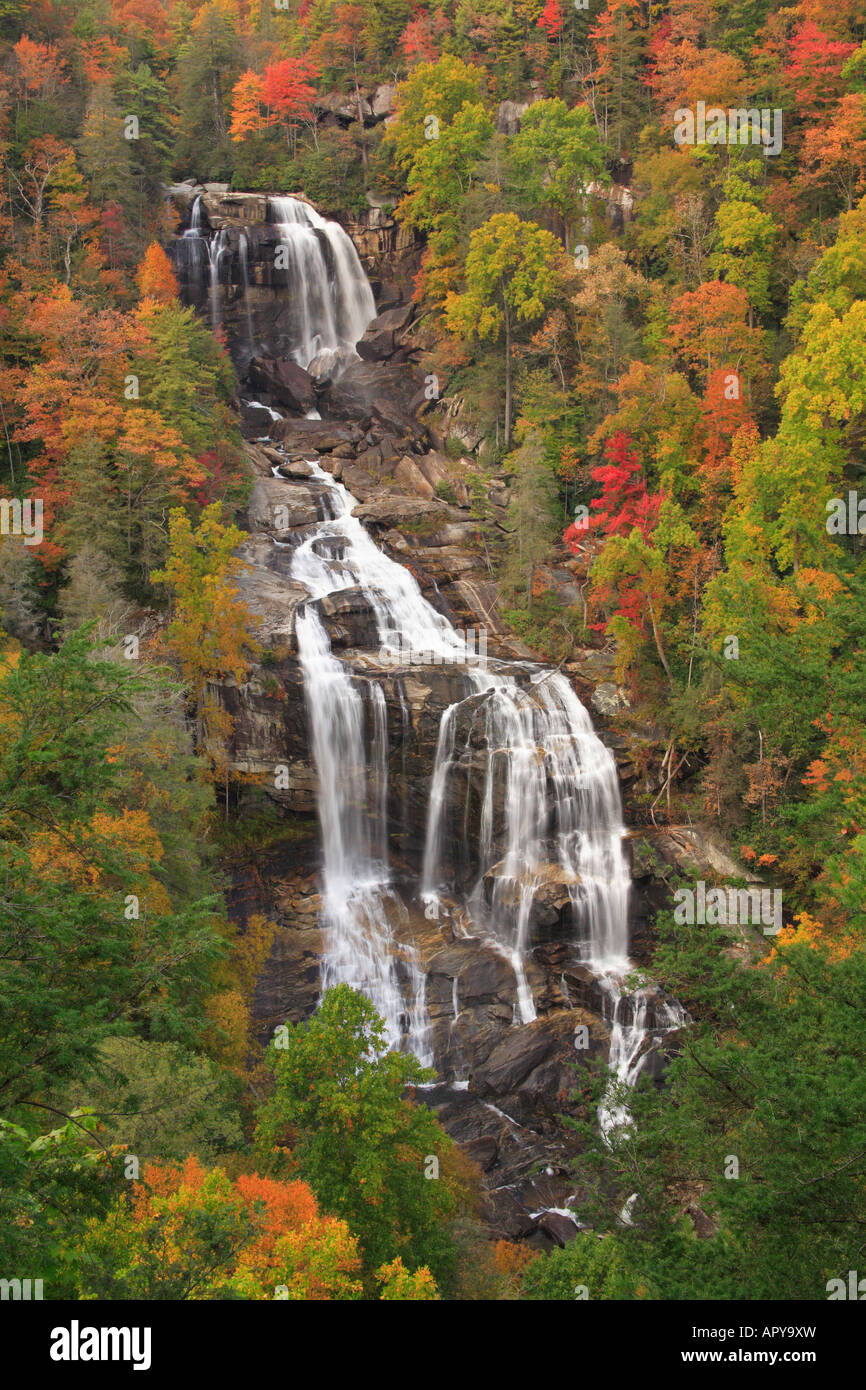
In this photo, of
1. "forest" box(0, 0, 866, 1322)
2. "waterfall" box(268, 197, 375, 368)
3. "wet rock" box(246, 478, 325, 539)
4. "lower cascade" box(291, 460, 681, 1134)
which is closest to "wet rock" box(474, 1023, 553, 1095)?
"forest" box(0, 0, 866, 1322)

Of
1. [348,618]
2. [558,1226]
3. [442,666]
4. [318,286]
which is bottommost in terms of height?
[558,1226]

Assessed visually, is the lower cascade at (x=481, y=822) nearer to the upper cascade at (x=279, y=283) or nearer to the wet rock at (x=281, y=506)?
the wet rock at (x=281, y=506)

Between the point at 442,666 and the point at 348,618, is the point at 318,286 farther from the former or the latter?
the point at 442,666

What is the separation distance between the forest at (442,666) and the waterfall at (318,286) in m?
0.23

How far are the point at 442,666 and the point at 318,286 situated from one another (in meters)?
25.2

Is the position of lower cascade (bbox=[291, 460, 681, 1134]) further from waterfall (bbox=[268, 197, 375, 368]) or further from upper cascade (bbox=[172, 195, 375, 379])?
waterfall (bbox=[268, 197, 375, 368])

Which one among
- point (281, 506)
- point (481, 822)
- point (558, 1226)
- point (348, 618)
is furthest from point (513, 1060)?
point (281, 506)

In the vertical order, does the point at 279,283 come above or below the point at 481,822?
above

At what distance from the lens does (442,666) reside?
102 ft

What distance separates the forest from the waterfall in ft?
0.76

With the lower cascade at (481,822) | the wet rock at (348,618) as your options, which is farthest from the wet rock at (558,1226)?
the wet rock at (348,618)

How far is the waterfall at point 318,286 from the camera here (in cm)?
4644
